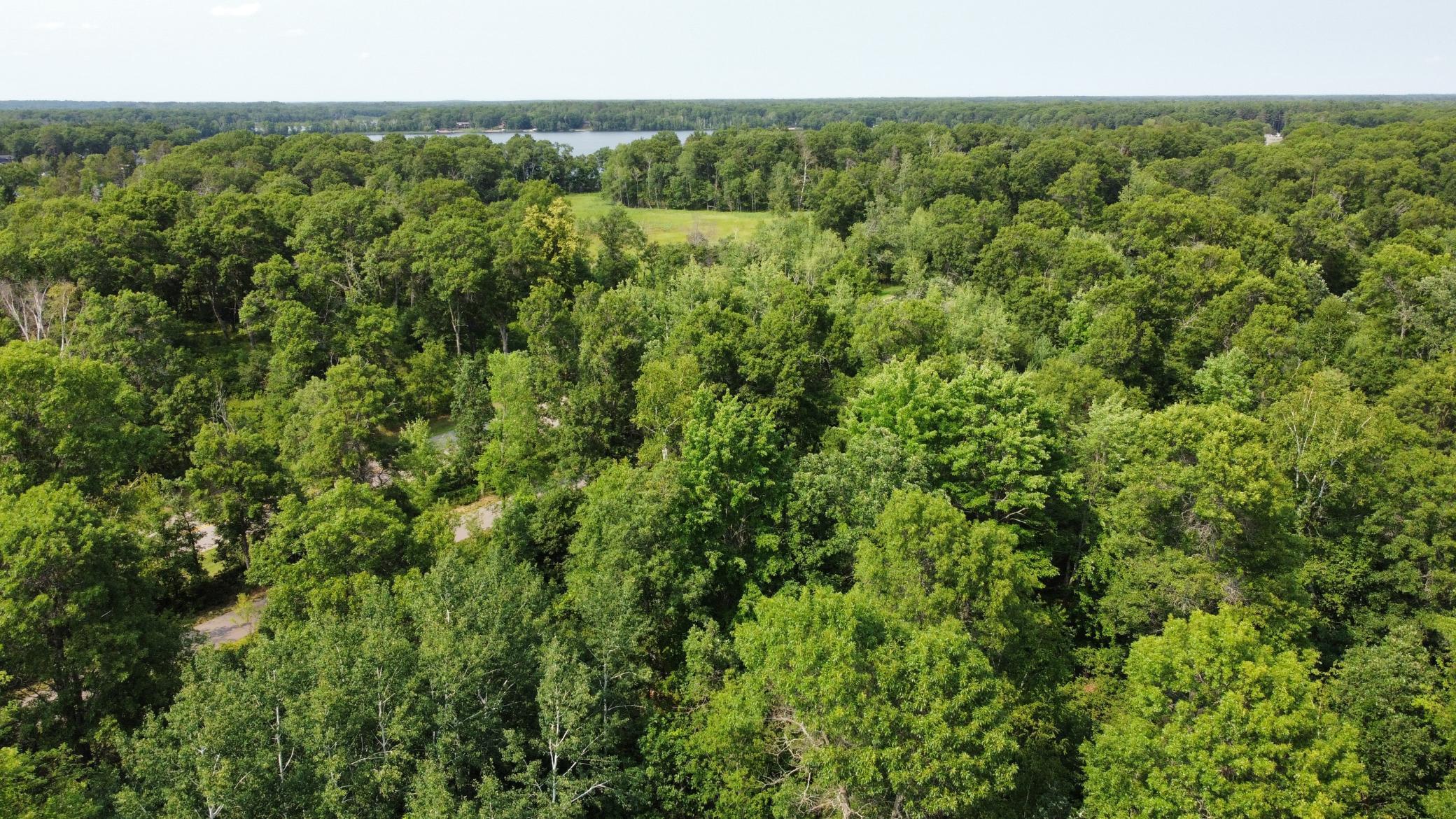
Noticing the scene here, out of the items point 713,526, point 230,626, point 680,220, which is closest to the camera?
point 713,526

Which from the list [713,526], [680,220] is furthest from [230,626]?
[680,220]

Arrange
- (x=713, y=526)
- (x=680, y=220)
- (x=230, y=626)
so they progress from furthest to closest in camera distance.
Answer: (x=680, y=220) < (x=230, y=626) < (x=713, y=526)

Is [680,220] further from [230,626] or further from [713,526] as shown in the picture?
[230,626]

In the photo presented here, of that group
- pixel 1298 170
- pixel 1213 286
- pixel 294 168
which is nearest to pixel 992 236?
pixel 1213 286

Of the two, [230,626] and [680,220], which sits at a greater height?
[680,220]

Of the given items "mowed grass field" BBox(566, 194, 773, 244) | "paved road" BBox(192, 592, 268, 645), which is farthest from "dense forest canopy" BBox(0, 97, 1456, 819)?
"mowed grass field" BBox(566, 194, 773, 244)

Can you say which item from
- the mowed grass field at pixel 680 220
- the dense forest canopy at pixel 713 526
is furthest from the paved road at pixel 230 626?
the mowed grass field at pixel 680 220
